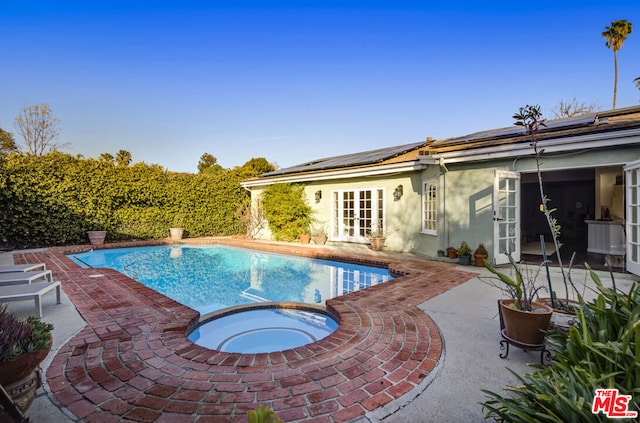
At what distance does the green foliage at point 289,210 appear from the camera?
43.9 ft

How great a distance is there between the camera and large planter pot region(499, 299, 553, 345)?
9.95 ft

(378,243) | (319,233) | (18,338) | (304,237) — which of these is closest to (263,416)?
(18,338)

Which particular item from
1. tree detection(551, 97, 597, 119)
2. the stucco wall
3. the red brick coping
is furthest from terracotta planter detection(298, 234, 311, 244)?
tree detection(551, 97, 597, 119)

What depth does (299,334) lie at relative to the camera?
4.53 metres

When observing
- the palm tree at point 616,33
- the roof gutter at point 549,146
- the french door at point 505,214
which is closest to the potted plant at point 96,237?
the roof gutter at point 549,146

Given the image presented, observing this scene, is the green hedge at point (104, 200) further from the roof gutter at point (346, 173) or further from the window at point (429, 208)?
the window at point (429, 208)

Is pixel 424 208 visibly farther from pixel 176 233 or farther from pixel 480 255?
pixel 176 233

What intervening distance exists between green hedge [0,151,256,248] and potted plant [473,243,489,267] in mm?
12260

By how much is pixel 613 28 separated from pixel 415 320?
26606 mm

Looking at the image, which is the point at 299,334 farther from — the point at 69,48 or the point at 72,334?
the point at 69,48

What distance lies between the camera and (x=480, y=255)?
787cm

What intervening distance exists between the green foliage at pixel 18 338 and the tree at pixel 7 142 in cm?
2783

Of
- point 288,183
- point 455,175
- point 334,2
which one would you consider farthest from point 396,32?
point 288,183

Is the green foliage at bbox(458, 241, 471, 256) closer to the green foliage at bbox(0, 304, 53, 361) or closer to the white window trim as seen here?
the white window trim
